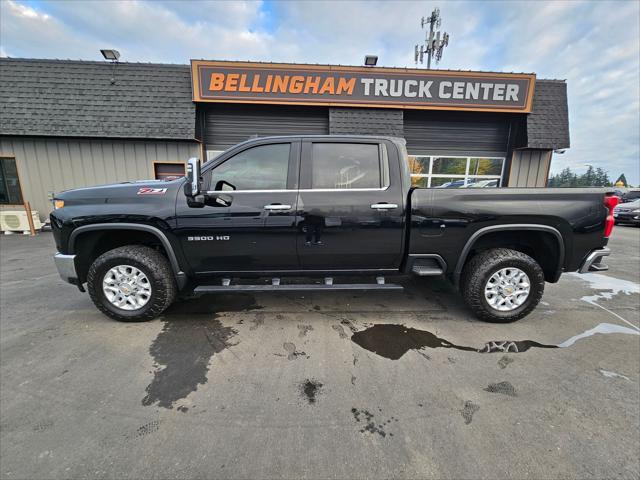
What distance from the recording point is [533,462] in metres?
1.66

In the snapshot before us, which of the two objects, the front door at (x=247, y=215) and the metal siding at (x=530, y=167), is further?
the metal siding at (x=530, y=167)

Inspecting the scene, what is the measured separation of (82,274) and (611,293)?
714cm

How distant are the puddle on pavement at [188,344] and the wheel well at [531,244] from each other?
113 inches

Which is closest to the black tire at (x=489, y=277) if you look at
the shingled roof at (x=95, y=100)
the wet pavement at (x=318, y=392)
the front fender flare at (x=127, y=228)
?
the wet pavement at (x=318, y=392)

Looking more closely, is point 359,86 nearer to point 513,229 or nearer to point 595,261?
point 513,229

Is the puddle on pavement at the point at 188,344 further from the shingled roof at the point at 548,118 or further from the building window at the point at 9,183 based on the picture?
the shingled roof at the point at 548,118

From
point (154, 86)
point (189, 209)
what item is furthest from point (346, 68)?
point (189, 209)

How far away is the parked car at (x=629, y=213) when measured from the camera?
12.1 m

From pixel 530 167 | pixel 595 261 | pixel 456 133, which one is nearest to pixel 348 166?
pixel 595 261

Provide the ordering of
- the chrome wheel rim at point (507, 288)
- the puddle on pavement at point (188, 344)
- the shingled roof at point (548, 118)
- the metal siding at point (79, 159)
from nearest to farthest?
the puddle on pavement at point (188, 344)
the chrome wheel rim at point (507, 288)
the metal siding at point (79, 159)
the shingled roof at point (548, 118)

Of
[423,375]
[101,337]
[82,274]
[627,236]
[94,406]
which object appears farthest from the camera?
[627,236]

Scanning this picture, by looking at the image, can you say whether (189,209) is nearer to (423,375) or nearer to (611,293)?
(423,375)

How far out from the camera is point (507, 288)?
10.5 feet

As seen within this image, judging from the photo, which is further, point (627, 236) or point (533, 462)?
point (627, 236)
